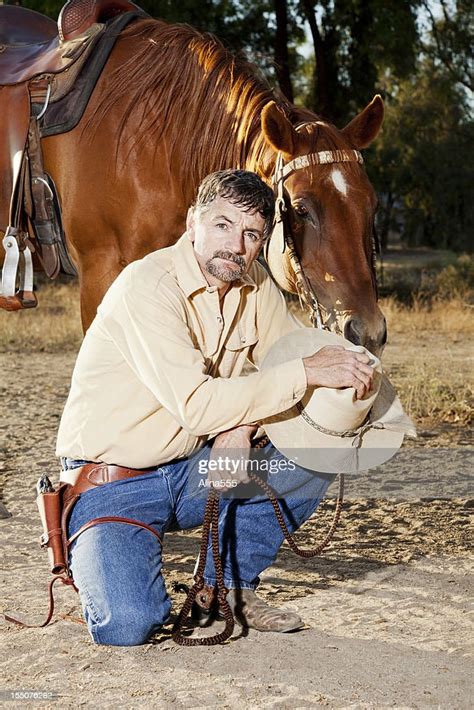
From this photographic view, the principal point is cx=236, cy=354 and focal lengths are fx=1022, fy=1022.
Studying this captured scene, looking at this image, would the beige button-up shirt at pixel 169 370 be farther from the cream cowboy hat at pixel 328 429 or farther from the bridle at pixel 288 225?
the bridle at pixel 288 225

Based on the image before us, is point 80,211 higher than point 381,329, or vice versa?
point 80,211

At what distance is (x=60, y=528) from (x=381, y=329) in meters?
1.18

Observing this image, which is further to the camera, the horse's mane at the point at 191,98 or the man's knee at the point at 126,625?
the horse's mane at the point at 191,98

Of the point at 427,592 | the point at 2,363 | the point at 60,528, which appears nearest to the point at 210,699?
the point at 60,528

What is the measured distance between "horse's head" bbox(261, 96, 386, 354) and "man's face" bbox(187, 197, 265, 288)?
0.49 m

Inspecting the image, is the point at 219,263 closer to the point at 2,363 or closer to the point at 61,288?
the point at 2,363

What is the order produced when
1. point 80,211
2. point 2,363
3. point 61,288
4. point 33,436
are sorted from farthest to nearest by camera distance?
point 61,288 → point 2,363 → point 33,436 → point 80,211

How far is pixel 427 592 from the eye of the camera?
10.8ft

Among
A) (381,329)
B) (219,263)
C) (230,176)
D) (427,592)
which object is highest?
(230,176)

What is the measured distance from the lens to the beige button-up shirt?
9.07ft

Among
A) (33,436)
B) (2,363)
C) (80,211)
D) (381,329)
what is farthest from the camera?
(2,363)

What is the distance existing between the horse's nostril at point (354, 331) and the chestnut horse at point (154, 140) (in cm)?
61

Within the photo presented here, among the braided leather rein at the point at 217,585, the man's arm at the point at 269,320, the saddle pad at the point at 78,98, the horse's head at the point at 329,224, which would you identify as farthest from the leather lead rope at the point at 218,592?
the saddle pad at the point at 78,98

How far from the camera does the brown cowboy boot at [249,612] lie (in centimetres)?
294
